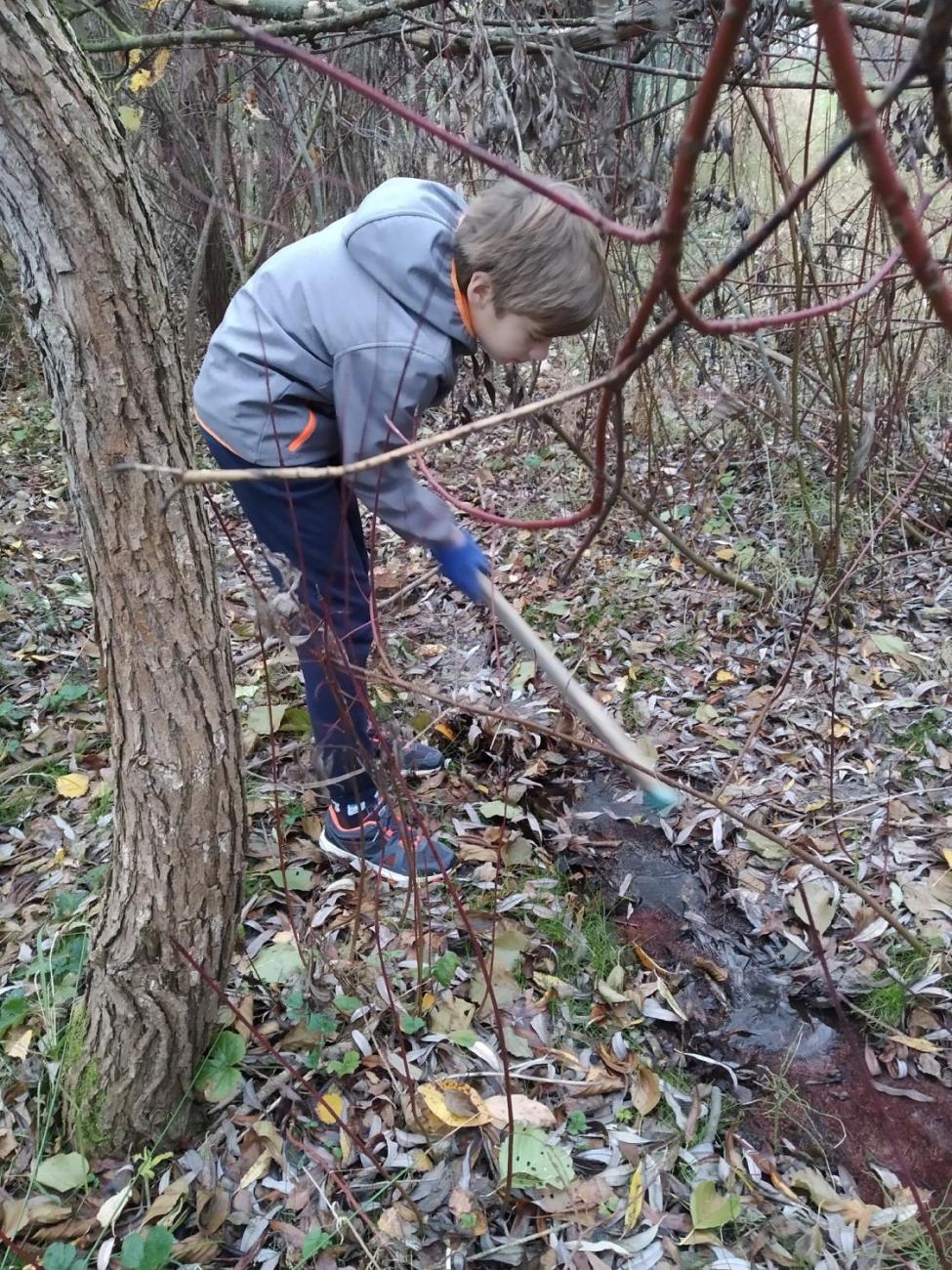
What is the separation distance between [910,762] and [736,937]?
0.86 m

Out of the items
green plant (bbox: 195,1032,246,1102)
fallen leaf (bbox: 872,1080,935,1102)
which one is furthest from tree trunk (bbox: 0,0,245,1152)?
fallen leaf (bbox: 872,1080,935,1102)

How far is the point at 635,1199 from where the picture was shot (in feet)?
Result: 5.46

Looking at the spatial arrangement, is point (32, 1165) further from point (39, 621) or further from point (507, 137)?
point (507, 137)

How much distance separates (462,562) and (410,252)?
2.12ft

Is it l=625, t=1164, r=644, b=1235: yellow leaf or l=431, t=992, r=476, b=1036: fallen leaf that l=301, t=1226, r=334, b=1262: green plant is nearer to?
l=431, t=992, r=476, b=1036: fallen leaf

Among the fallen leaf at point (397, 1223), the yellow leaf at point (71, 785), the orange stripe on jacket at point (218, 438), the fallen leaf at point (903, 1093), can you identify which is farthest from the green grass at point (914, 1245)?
the yellow leaf at point (71, 785)

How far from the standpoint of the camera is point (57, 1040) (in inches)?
68.3

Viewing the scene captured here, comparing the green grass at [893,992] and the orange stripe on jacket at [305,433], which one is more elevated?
the orange stripe on jacket at [305,433]

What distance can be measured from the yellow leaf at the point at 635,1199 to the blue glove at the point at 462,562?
125 centimetres

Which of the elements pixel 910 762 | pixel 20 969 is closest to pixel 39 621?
pixel 20 969

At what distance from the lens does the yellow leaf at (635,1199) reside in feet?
5.36

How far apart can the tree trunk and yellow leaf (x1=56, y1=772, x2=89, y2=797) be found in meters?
0.92

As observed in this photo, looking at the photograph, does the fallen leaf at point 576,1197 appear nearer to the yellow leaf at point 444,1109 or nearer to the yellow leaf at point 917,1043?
the yellow leaf at point 444,1109

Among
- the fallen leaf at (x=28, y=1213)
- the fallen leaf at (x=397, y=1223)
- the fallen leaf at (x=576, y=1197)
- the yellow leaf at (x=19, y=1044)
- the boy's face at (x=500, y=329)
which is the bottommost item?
the fallen leaf at (x=576, y=1197)
